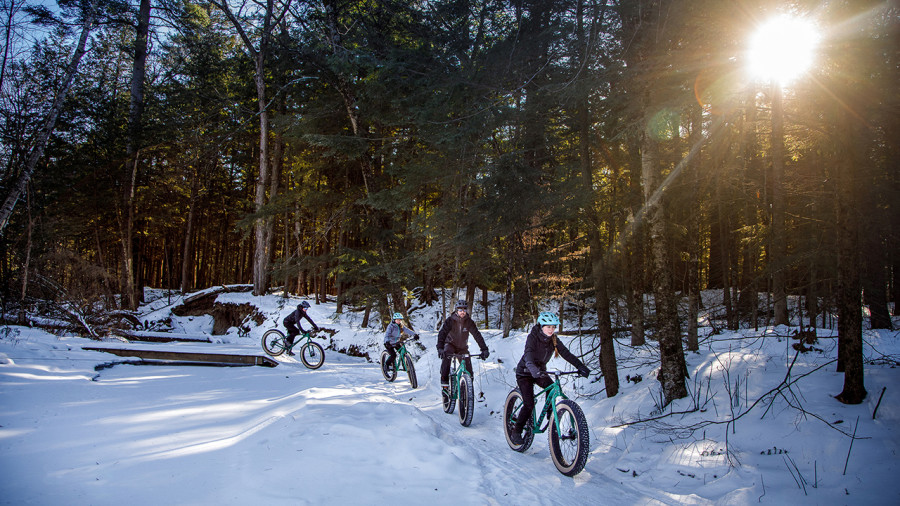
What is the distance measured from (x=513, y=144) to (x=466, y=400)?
5626mm

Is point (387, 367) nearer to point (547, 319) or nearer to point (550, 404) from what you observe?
point (550, 404)

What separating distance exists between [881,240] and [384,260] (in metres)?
14.2

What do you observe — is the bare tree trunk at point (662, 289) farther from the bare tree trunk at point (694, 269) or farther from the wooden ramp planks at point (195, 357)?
the wooden ramp planks at point (195, 357)

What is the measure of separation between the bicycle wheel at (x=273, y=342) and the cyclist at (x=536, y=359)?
37.4ft

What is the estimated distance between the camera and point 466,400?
689 centimetres

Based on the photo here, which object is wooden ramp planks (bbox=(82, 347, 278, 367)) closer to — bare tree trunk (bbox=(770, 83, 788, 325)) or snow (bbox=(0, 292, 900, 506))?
snow (bbox=(0, 292, 900, 506))

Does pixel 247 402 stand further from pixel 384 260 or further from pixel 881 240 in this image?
pixel 881 240

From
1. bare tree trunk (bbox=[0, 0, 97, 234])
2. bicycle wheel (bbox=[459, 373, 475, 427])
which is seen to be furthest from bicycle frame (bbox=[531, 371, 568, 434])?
bare tree trunk (bbox=[0, 0, 97, 234])

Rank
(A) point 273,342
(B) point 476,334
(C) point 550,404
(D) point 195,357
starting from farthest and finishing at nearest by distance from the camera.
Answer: (A) point 273,342
(D) point 195,357
(B) point 476,334
(C) point 550,404

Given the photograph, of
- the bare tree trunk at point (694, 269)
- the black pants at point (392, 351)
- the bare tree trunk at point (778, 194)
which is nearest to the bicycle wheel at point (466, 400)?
the black pants at point (392, 351)

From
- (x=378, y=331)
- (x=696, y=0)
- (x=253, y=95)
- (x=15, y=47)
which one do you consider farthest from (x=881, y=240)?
(x=253, y=95)

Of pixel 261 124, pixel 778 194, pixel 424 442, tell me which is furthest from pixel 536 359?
pixel 261 124

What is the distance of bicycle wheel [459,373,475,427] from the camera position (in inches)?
272

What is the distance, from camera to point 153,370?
955 cm
